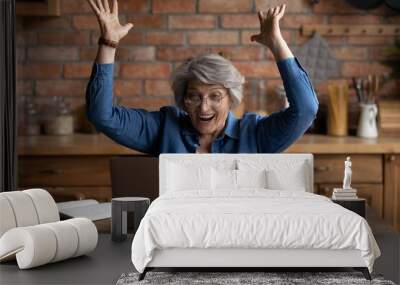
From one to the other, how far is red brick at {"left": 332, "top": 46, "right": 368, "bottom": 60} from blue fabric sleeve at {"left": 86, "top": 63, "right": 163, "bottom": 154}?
83.5 inches

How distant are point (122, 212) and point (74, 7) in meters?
2.85

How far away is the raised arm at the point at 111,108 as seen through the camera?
3.08 meters

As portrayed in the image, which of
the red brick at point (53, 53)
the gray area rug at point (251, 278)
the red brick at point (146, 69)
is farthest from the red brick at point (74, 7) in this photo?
the gray area rug at point (251, 278)

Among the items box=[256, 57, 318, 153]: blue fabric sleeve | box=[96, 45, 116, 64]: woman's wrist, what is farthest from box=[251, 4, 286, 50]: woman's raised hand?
box=[96, 45, 116, 64]: woman's wrist

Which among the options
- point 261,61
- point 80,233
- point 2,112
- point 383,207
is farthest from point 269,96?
point 80,233

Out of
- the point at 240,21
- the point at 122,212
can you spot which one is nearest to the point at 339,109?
the point at 240,21

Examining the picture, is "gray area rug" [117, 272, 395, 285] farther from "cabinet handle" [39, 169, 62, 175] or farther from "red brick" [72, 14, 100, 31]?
"red brick" [72, 14, 100, 31]

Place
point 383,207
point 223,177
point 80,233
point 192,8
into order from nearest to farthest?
1. point 80,233
2. point 223,177
3. point 383,207
4. point 192,8

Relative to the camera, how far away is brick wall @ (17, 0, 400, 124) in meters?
5.20

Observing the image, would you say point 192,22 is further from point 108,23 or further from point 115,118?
point 108,23

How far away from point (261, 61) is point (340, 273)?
121 inches

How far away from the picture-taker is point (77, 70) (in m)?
5.25

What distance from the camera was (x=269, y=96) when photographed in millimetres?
5246

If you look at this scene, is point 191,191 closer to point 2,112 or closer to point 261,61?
point 2,112
